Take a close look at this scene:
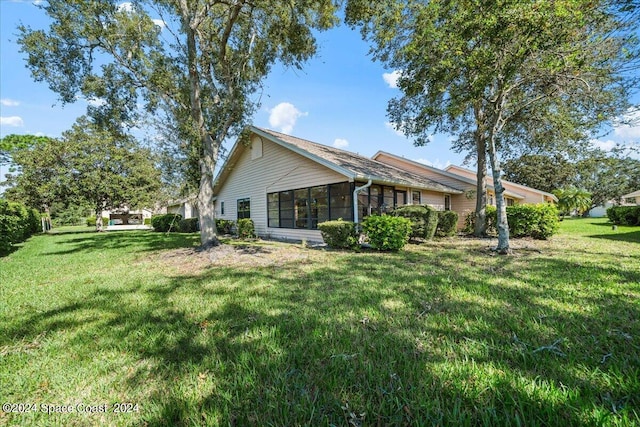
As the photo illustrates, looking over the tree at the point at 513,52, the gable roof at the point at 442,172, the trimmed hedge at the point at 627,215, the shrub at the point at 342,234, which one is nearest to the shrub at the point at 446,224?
the tree at the point at 513,52

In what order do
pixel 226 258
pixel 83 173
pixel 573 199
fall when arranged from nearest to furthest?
pixel 226 258, pixel 83 173, pixel 573 199

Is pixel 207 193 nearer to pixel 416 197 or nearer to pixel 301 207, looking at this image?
pixel 301 207

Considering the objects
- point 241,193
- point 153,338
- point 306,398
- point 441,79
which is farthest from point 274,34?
point 306,398

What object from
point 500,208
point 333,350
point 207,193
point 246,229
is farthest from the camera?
point 246,229

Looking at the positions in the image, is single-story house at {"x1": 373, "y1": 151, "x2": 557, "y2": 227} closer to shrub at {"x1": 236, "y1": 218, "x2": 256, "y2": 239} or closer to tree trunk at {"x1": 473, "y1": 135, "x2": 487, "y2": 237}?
tree trunk at {"x1": 473, "y1": 135, "x2": 487, "y2": 237}

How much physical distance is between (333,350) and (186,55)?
435 inches

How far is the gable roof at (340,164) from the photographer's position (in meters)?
9.74

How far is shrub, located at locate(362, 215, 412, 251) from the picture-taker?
27.6 ft

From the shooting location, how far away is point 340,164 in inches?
416

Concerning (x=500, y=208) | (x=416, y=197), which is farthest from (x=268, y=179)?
(x=500, y=208)

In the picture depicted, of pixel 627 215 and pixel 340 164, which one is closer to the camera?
pixel 340 164

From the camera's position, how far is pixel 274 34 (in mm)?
9391

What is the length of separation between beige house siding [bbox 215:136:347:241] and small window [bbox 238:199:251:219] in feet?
1.06

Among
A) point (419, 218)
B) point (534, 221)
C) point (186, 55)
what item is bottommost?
point (534, 221)
